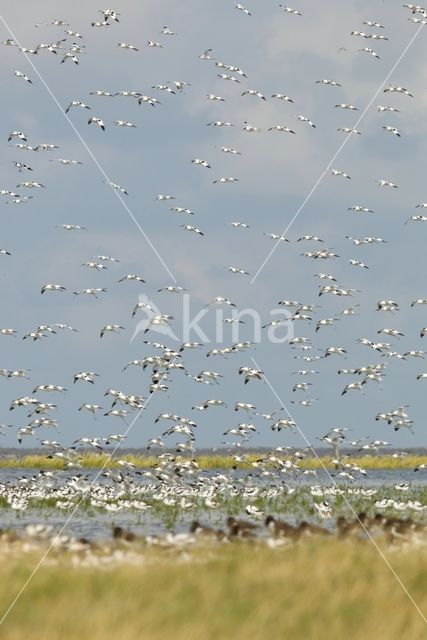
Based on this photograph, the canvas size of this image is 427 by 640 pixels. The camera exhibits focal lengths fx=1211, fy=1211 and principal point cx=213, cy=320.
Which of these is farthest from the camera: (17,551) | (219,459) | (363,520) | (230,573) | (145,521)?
(219,459)

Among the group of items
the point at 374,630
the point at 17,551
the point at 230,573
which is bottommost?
the point at 17,551

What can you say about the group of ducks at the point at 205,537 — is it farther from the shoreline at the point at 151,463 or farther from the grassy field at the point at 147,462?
the grassy field at the point at 147,462

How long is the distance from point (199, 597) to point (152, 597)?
74 cm

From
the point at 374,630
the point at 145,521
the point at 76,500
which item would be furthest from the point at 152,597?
the point at 76,500

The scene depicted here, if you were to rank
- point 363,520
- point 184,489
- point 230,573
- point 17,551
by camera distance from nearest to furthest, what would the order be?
point 230,573, point 17,551, point 363,520, point 184,489

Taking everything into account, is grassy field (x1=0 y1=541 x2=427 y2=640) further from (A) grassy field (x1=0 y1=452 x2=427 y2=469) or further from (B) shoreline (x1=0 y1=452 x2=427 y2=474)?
(A) grassy field (x1=0 y1=452 x2=427 y2=469)

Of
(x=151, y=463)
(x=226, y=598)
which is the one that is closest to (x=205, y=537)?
(x=226, y=598)

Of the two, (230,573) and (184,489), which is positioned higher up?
(230,573)

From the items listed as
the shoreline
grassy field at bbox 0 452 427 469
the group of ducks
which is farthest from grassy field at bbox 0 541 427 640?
grassy field at bbox 0 452 427 469

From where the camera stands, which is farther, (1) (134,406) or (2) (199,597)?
(1) (134,406)

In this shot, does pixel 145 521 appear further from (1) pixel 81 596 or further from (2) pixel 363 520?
(1) pixel 81 596

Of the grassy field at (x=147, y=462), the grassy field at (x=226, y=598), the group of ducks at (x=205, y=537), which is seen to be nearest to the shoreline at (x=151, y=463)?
the grassy field at (x=147, y=462)

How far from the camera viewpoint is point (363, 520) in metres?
26.5

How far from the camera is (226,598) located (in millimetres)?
18062
